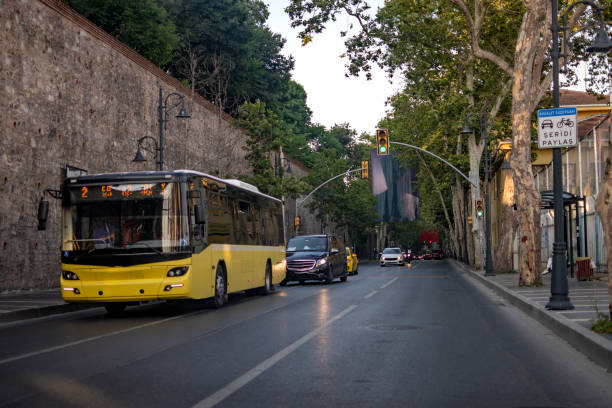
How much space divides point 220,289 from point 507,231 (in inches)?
660

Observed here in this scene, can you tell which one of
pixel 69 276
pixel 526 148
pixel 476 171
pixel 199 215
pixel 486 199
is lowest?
pixel 69 276

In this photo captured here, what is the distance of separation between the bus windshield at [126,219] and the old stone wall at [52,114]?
7.99 m

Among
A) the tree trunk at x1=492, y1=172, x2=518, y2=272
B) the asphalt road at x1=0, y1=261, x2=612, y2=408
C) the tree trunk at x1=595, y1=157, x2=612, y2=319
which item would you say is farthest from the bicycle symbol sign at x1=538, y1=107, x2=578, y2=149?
the tree trunk at x1=492, y1=172, x2=518, y2=272

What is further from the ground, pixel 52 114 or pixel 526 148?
pixel 52 114

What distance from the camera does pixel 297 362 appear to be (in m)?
8.61

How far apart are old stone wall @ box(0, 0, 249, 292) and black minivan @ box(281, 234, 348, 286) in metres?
7.96

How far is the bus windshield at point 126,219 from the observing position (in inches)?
575

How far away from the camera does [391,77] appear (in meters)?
33.0

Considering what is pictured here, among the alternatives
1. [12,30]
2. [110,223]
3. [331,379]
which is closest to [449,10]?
[12,30]

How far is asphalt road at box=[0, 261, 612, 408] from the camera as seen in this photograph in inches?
261

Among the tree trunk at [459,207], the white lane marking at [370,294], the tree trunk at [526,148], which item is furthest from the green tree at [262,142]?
the tree trunk at [526,148]

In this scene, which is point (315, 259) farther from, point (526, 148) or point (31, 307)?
point (31, 307)

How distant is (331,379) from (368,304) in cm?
1029

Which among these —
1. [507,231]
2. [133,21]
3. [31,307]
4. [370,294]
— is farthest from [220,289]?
[133,21]
